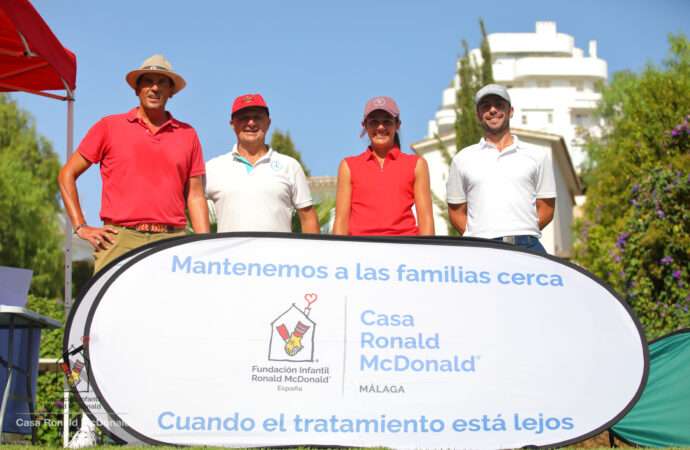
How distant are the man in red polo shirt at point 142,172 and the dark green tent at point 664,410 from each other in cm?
267

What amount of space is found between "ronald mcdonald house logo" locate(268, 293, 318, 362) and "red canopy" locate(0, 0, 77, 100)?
2.95 m

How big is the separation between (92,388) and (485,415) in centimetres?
187

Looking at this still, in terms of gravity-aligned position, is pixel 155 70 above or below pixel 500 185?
above

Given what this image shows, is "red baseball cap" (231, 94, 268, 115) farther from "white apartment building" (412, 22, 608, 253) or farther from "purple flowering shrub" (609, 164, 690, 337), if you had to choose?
"white apartment building" (412, 22, 608, 253)

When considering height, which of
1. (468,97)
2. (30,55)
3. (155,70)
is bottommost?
(155,70)

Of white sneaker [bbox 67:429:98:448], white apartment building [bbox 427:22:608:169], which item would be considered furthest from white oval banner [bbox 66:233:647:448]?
white apartment building [bbox 427:22:608:169]

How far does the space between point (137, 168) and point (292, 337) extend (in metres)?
1.43

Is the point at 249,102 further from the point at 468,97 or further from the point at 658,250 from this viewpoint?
the point at 468,97

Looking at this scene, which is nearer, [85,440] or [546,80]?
[85,440]

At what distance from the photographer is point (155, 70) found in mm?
5379

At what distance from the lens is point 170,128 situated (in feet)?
17.8

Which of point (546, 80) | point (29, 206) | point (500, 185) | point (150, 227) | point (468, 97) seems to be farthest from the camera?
point (546, 80)

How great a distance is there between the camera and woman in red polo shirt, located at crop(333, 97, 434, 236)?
5465mm

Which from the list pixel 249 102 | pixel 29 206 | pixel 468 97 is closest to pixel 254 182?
pixel 249 102
